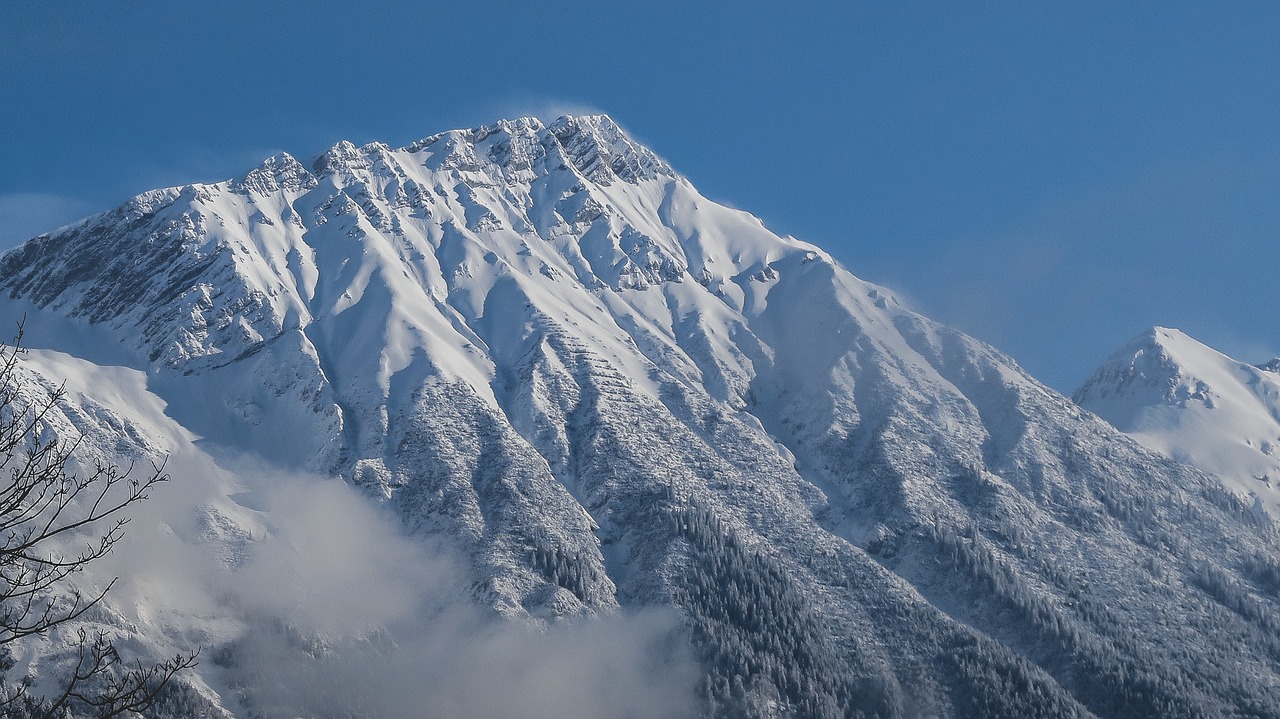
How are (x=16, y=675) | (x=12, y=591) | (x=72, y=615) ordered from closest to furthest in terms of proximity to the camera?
(x=72, y=615), (x=12, y=591), (x=16, y=675)

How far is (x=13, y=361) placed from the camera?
57.0 ft

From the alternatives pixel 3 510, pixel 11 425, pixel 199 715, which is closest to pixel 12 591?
pixel 3 510

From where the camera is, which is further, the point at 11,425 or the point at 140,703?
the point at 11,425

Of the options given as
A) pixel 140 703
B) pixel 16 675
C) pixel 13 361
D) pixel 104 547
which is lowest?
pixel 16 675

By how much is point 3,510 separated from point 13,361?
78.0 inches

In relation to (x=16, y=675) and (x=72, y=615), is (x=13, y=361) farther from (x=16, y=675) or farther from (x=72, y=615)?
(x=16, y=675)

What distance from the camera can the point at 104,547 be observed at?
62.7ft

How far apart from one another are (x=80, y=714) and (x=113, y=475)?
200 m

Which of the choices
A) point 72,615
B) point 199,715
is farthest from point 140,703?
point 199,715

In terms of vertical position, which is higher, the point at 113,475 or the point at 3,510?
the point at 113,475

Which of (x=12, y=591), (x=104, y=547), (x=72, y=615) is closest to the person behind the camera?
(x=72, y=615)

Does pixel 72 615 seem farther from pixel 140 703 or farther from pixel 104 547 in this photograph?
pixel 104 547

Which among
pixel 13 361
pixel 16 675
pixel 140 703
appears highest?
pixel 13 361

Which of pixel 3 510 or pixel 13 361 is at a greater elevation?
pixel 13 361
